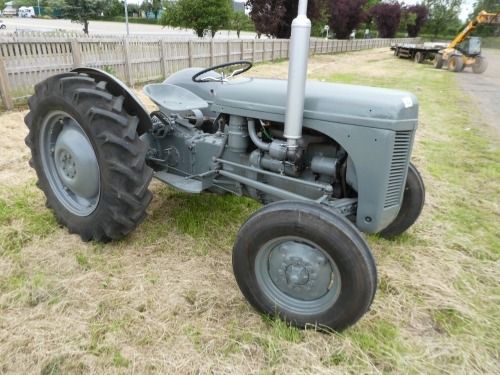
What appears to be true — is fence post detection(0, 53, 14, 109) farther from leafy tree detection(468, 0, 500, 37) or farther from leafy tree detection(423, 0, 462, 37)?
leafy tree detection(423, 0, 462, 37)

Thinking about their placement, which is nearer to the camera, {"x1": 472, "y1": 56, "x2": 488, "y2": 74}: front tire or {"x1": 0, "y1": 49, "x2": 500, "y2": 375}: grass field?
{"x1": 0, "y1": 49, "x2": 500, "y2": 375}: grass field

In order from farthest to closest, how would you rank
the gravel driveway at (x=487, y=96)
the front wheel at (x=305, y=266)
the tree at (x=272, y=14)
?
the tree at (x=272, y=14)
the gravel driveway at (x=487, y=96)
the front wheel at (x=305, y=266)

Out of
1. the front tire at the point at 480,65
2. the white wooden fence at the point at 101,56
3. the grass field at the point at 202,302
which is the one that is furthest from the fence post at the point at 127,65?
the front tire at the point at 480,65

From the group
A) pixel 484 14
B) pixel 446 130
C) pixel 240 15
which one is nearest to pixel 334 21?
pixel 240 15

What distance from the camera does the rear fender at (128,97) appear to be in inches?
108

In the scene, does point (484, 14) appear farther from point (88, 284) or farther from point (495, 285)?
point (88, 284)

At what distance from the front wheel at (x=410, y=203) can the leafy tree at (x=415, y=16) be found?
174 ft

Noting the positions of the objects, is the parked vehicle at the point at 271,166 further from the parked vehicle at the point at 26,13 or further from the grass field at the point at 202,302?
the parked vehicle at the point at 26,13

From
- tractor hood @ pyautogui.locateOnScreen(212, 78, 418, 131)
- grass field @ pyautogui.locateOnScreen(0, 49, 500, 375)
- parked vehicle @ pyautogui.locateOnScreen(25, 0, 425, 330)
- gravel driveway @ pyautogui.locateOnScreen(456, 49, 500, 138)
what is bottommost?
gravel driveway @ pyautogui.locateOnScreen(456, 49, 500, 138)

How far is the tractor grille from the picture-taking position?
2.13m

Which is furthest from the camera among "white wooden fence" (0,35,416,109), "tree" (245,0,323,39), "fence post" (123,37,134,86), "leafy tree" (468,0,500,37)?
"leafy tree" (468,0,500,37)

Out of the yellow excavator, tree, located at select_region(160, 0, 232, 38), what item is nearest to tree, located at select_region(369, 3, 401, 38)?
tree, located at select_region(160, 0, 232, 38)

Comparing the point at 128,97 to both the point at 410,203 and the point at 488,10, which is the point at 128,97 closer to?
the point at 410,203

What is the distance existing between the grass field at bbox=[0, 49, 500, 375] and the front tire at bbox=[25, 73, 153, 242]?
221mm
